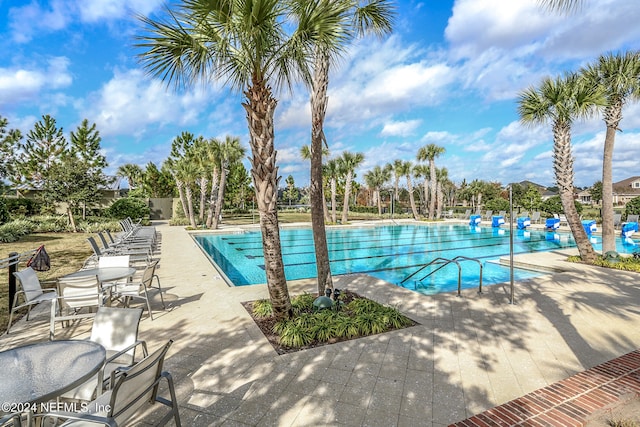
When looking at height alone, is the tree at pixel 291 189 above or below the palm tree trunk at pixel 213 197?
above

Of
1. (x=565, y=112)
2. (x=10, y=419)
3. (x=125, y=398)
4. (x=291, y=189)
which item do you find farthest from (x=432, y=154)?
(x=291, y=189)

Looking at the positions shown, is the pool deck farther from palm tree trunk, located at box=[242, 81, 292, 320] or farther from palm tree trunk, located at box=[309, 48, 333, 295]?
palm tree trunk, located at box=[309, 48, 333, 295]

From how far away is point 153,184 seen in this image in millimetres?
40281

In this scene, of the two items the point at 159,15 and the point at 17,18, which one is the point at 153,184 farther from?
the point at 159,15

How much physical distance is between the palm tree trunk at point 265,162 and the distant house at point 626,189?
6977 centimetres

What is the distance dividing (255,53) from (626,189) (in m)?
80.4

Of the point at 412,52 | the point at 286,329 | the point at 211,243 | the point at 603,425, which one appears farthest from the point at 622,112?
the point at 211,243

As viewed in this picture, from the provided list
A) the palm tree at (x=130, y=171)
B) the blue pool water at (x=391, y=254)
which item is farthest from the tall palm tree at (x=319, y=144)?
the palm tree at (x=130, y=171)

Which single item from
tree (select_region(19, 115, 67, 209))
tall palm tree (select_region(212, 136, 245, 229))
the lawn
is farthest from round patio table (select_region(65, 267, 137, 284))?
tree (select_region(19, 115, 67, 209))

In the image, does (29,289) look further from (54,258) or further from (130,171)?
(130,171)

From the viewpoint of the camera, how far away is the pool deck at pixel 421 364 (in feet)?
8.93

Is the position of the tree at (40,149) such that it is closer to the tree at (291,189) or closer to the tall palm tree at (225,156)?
the tall palm tree at (225,156)

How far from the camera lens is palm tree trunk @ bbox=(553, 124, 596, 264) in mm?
9781

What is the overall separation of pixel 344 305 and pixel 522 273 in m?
7.25
